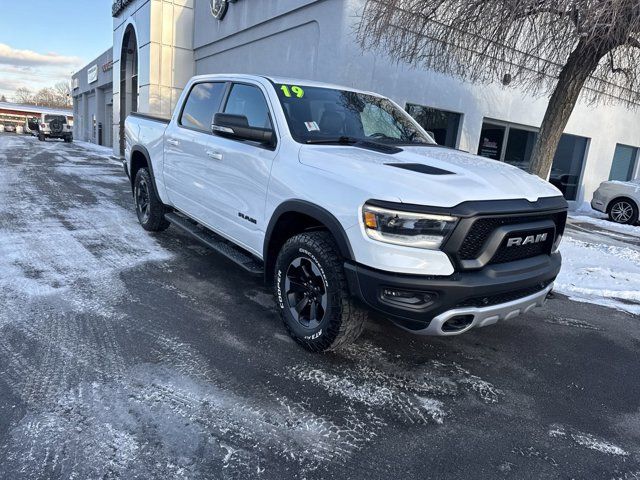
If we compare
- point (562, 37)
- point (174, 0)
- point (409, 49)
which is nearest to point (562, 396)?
point (562, 37)

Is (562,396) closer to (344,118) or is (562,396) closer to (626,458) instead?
(626,458)

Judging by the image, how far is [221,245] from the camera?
15.0ft

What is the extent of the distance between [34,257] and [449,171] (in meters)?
4.62

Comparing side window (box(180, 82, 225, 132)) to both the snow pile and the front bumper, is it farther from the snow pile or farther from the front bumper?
the front bumper

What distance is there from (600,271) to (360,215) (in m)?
5.16

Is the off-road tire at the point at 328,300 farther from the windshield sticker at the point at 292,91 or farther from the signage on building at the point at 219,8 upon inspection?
the signage on building at the point at 219,8

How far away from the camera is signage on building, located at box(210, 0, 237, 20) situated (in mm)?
14328

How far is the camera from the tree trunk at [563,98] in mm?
7402

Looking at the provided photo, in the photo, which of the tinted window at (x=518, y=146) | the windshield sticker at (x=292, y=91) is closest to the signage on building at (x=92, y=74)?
the tinted window at (x=518, y=146)

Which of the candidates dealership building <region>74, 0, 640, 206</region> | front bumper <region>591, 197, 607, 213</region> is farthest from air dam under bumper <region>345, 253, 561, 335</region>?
front bumper <region>591, 197, 607, 213</region>

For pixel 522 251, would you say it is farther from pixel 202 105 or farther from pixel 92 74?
pixel 92 74

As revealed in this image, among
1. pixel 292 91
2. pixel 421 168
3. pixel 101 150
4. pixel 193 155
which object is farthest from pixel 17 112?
pixel 421 168

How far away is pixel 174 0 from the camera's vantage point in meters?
17.1

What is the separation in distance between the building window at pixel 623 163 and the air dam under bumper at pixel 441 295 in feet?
60.3
